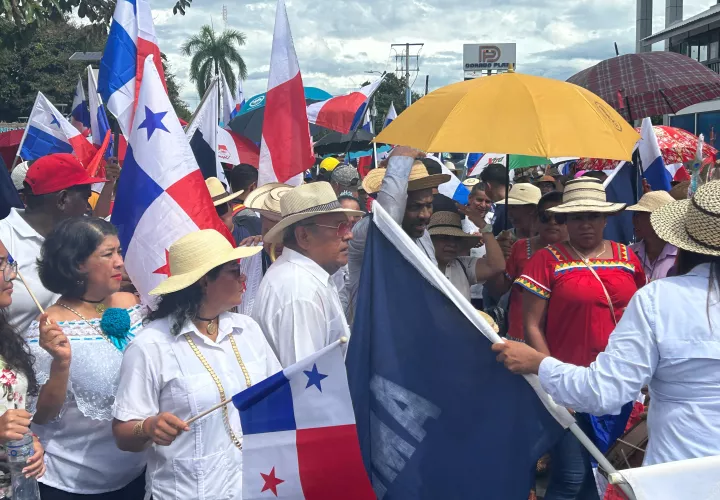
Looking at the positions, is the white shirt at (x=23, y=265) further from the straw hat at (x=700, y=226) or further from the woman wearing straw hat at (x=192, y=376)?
the straw hat at (x=700, y=226)

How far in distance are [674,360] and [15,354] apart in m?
2.26

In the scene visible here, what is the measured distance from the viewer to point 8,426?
2674mm

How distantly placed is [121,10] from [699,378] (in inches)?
210

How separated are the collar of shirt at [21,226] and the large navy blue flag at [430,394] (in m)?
2.23

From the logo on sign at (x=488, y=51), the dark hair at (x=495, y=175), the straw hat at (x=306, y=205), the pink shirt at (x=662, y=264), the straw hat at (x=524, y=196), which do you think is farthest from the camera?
the logo on sign at (x=488, y=51)

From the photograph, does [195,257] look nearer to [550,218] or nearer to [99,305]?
[99,305]

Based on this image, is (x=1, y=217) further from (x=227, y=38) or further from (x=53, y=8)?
(x=227, y=38)

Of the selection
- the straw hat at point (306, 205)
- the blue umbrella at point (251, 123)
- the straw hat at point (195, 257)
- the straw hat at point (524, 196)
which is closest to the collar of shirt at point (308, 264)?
the straw hat at point (306, 205)

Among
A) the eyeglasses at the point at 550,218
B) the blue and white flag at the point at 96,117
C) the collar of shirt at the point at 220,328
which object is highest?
the blue and white flag at the point at 96,117

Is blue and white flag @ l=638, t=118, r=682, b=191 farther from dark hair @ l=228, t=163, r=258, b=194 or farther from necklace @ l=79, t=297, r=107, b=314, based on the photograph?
necklace @ l=79, t=297, r=107, b=314

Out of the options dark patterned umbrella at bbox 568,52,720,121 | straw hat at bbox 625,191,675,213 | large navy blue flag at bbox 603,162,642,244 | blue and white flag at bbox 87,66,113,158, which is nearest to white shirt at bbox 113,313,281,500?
straw hat at bbox 625,191,675,213

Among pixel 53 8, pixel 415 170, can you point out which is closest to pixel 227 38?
pixel 53 8

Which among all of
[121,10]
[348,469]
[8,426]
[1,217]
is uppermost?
[121,10]

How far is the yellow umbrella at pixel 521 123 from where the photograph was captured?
4285 millimetres
